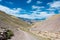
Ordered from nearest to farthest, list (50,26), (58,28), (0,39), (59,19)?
(0,39) < (58,28) < (50,26) < (59,19)

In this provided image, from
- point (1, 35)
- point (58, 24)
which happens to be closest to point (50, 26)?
point (58, 24)

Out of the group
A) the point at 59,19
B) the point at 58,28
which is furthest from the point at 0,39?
the point at 59,19

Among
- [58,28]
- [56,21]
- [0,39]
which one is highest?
[56,21]

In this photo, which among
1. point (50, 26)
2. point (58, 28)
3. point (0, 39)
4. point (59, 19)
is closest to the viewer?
point (0, 39)

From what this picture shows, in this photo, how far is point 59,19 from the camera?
13925cm

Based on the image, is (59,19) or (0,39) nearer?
(0,39)

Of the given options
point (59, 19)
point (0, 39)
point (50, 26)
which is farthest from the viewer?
point (59, 19)

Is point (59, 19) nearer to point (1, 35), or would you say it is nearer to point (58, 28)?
point (58, 28)

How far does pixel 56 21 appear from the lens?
443ft

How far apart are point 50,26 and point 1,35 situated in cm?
10958

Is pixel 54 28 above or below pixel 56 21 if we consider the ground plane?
below

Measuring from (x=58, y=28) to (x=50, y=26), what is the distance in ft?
38.1

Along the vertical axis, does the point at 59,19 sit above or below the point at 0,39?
above

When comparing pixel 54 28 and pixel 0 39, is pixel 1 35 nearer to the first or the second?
pixel 0 39
